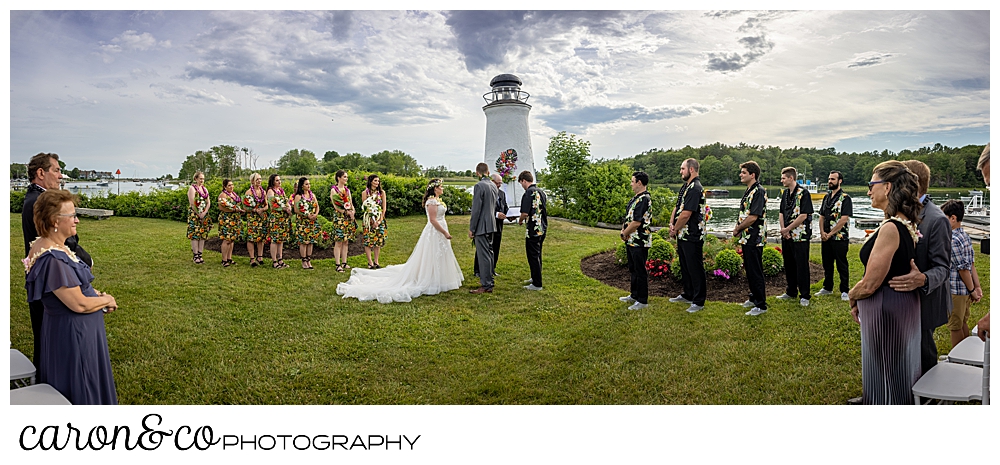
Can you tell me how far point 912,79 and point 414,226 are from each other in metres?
8.44

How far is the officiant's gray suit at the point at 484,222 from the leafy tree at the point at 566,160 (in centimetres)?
644

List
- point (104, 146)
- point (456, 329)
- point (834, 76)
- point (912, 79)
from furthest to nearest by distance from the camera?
point (104, 146)
point (834, 76)
point (912, 79)
point (456, 329)

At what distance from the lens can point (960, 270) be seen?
3.13 metres

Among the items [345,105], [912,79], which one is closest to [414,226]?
[345,105]

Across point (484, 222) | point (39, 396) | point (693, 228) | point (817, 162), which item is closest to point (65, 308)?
point (39, 396)

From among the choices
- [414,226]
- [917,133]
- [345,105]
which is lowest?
[414,226]

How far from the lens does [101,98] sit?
7.40 m

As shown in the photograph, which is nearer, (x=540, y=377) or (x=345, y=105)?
(x=540, y=377)

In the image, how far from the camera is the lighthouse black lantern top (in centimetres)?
1123

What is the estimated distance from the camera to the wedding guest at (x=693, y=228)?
14.9 feet

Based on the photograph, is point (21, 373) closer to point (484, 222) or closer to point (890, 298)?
point (484, 222)

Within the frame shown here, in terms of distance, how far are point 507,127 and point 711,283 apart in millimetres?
6828
